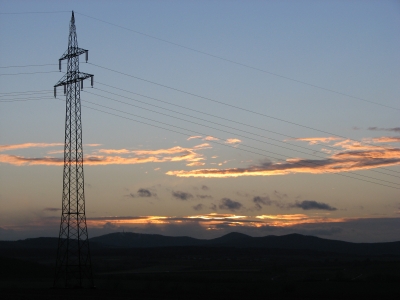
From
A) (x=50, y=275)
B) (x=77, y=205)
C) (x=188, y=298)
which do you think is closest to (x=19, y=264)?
(x=50, y=275)

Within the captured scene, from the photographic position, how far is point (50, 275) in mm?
107312

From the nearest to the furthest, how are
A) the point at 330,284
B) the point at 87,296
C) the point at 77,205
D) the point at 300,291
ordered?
the point at 87,296
the point at 77,205
the point at 300,291
the point at 330,284

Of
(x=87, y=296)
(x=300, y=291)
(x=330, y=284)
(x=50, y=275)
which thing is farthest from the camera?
(x=50, y=275)

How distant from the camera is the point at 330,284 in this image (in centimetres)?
7988

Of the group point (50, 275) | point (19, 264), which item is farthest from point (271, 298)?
point (19, 264)

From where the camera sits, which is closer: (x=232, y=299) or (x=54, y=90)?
(x=232, y=299)

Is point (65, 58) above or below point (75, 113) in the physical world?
above

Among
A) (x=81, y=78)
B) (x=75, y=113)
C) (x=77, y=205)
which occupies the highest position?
(x=81, y=78)

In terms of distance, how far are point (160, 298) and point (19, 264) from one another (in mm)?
69662

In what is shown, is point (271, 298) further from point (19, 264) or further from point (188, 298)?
point (19, 264)

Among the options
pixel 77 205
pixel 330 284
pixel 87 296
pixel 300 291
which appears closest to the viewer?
pixel 87 296

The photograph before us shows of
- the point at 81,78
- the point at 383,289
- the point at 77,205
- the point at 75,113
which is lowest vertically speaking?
the point at 383,289

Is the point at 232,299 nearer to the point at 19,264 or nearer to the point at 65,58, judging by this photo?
the point at 65,58

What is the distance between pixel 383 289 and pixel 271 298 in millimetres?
21380
